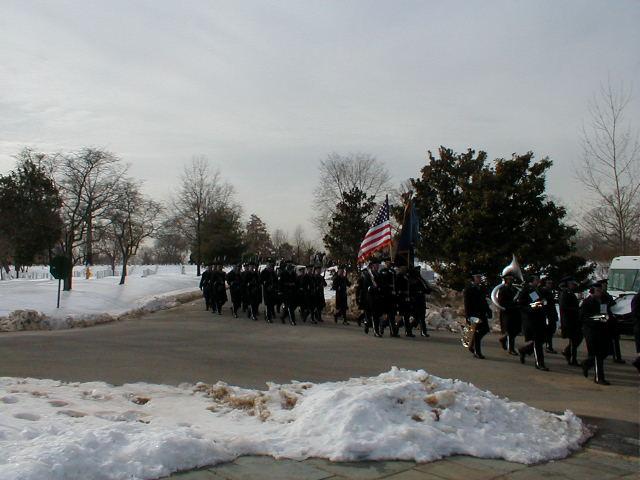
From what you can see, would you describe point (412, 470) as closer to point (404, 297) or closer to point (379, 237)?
point (404, 297)

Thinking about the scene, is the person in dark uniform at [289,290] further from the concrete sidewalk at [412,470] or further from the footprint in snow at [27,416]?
the concrete sidewalk at [412,470]

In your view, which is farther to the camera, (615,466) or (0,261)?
(0,261)

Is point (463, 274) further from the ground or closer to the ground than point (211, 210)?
closer to the ground

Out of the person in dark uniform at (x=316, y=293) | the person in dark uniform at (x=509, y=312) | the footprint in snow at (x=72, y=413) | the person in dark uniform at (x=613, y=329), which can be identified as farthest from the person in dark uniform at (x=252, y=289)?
the footprint in snow at (x=72, y=413)

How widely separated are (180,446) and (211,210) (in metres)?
42.7

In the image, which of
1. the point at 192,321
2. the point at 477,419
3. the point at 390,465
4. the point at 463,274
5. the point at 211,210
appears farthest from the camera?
the point at 211,210

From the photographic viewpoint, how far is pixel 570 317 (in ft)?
37.8

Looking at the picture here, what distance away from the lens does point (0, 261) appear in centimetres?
4328

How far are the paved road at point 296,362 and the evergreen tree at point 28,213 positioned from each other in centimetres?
2288

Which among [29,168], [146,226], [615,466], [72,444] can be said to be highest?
[29,168]

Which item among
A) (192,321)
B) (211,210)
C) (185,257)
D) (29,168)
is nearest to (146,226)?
(211,210)

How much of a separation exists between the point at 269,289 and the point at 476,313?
8837 millimetres


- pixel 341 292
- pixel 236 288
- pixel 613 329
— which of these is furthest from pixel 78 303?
pixel 613 329

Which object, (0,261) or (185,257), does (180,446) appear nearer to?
(0,261)
